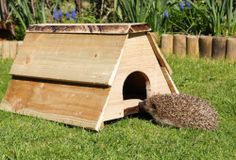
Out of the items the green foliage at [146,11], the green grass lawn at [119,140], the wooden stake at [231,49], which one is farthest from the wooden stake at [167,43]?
the green grass lawn at [119,140]

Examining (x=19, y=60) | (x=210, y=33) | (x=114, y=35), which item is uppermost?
(x=114, y=35)

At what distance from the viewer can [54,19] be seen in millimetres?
9688

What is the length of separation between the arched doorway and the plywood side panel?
0.17 m

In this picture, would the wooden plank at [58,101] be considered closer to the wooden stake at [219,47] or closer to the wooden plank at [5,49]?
the wooden plank at [5,49]

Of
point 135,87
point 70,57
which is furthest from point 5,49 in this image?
point 70,57

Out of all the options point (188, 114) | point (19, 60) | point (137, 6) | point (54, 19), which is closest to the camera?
point (188, 114)

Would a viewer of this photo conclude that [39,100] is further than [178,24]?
No

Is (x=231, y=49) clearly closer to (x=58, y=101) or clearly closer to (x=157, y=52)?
(x=157, y=52)

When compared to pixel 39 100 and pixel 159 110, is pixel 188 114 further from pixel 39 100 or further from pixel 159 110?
pixel 39 100

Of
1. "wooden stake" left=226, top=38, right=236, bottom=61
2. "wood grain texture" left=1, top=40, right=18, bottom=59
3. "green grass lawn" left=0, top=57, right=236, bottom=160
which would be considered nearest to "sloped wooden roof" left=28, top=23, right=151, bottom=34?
"green grass lawn" left=0, top=57, right=236, bottom=160

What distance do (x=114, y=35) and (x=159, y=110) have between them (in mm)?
847

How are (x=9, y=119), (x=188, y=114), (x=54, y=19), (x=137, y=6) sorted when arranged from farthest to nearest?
(x=54, y=19) → (x=137, y=6) → (x=9, y=119) → (x=188, y=114)

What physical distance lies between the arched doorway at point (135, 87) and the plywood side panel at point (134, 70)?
6.8 inches

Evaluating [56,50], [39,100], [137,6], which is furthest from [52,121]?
[137,6]
